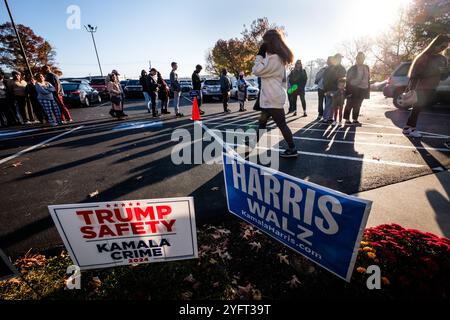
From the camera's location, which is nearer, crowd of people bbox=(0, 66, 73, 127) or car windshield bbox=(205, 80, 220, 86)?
crowd of people bbox=(0, 66, 73, 127)

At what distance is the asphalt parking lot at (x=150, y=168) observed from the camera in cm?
292

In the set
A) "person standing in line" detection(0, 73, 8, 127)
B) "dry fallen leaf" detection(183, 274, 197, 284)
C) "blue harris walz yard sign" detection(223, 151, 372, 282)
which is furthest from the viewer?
"person standing in line" detection(0, 73, 8, 127)

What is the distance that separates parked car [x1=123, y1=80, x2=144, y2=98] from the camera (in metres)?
19.5

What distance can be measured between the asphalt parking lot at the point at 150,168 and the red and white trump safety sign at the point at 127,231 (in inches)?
31.1

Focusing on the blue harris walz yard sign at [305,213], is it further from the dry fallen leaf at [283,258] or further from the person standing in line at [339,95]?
the person standing in line at [339,95]

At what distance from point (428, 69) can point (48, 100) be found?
11398 millimetres

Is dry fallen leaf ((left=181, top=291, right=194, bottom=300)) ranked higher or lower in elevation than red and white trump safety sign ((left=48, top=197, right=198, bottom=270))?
lower

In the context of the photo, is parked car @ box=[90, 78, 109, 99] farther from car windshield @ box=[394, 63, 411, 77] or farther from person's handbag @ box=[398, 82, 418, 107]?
person's handbag @ box=[398, 82, 418, 107]

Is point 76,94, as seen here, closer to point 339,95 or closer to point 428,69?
point 339,95

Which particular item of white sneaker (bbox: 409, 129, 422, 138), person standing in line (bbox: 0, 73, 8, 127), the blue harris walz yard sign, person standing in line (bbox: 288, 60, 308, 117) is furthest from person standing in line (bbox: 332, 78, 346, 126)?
person standing in line (bbox: 0, 73, 8, 127)

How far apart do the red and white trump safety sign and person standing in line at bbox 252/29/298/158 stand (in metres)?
2.92

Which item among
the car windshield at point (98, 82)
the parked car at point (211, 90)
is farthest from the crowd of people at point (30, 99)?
the car windshield at point (98, 82)
